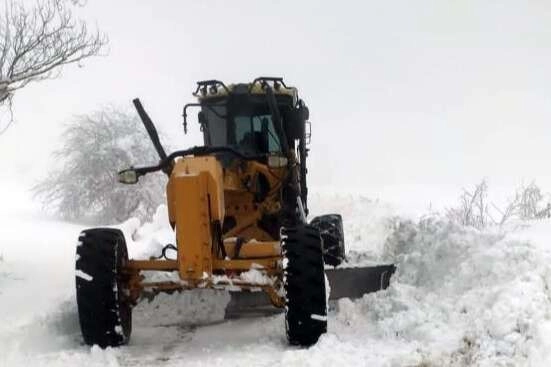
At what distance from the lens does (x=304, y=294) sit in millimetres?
5656

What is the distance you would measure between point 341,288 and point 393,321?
133 cm

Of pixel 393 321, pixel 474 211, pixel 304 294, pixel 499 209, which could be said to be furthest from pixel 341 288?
pixel 499 209

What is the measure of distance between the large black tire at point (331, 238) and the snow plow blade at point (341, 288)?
3.03ft

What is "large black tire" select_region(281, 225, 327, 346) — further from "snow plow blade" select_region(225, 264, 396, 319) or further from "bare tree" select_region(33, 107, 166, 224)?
"bare tree" select_region(33, 107, 166, 224)

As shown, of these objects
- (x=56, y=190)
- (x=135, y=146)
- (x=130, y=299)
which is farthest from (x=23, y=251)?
(x=56, y=190)

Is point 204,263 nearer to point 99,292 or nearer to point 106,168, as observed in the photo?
point 99,292

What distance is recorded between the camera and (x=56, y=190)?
2869 centimetres

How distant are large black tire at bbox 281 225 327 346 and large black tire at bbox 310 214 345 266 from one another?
2584mm

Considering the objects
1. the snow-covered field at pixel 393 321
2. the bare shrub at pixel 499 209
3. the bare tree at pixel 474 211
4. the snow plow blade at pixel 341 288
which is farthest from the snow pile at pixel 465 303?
the bare shrub at pixel 499 209

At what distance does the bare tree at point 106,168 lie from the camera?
26.7m

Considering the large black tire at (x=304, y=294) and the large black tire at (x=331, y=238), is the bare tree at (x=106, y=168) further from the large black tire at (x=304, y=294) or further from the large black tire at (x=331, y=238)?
the large black tire at (x=304, y=294)

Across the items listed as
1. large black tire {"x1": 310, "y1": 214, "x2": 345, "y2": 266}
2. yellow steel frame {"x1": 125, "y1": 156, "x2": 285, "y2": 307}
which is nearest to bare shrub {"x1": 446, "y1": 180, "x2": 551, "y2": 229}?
large black tire {"x1": 310, "y1": 214, "x2": 345, "y2": 266}

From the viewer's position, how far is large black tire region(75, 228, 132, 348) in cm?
581

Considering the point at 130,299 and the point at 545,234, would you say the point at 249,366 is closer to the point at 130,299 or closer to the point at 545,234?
the point at 130,299
